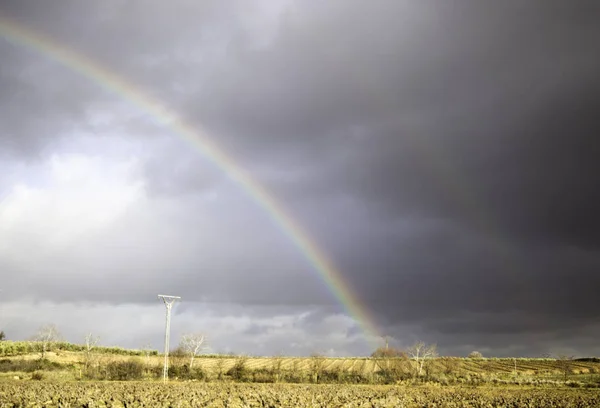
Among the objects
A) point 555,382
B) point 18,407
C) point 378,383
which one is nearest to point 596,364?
point 555,382

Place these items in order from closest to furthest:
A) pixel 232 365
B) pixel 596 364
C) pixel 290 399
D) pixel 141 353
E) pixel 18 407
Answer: pixel 18 407 → pixel 290 399 → pixel 232 365 → pixel 596 364 → pixel 141 353

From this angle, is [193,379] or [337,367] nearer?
[193,379]

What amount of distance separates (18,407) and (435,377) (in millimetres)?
68246

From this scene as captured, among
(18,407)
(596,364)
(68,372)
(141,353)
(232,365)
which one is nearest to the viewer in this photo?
(18,407)

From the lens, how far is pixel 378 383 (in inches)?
3359

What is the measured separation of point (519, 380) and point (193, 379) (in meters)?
53.6

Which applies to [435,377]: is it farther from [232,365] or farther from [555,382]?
[232,365]

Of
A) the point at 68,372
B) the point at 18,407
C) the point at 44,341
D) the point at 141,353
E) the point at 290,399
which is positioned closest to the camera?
the point at 18,407

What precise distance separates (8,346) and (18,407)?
82536 millimetres

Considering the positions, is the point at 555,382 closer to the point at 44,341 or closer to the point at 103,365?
the point at 103,365

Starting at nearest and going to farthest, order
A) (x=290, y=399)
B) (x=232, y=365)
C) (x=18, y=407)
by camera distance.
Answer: (x=18, y=407) < (x=290, y=399) < (x=232, y=365)

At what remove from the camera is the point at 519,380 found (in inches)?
3346

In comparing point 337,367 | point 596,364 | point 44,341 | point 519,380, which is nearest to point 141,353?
point 44,341

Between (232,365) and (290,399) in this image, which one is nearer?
(290,399)
